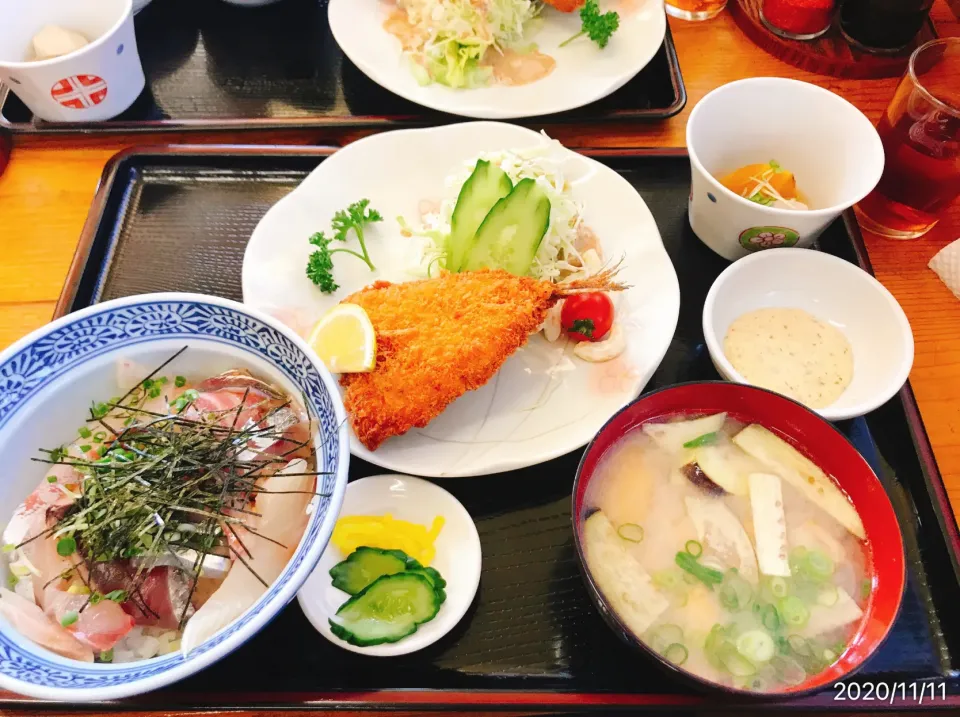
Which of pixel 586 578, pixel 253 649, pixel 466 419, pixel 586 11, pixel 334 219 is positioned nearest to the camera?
pixel 586 578

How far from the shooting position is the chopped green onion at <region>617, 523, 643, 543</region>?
140cm

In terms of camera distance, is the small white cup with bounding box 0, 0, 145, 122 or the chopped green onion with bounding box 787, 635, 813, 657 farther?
the small white cup with bounding box 0, 0, 145, 122

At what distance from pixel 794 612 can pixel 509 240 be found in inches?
48.5

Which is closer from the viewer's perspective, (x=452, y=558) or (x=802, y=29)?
(x=452, y=558)

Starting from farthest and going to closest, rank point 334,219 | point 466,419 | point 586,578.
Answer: point 334,219 < point 466,419 < point 586,578

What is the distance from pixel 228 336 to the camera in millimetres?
1431

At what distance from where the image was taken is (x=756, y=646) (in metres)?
1.28

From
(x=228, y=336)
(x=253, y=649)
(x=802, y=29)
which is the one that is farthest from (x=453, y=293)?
(x=802, y=29)

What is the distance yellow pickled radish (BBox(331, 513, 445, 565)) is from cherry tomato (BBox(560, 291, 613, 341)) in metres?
0.70

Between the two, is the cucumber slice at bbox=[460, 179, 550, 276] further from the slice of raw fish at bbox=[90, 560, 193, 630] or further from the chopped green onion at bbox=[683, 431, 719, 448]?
the slice of raw fish at bbox=[90, 560, 193, 630]

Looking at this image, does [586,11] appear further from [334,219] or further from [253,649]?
[253,649]

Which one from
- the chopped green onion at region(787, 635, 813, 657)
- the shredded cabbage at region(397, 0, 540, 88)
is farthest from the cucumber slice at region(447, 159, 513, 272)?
the chopped green onion at region(787, 635, 813, 657)

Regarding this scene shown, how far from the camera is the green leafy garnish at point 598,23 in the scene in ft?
A: 7.75

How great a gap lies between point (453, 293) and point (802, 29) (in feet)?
5.99
